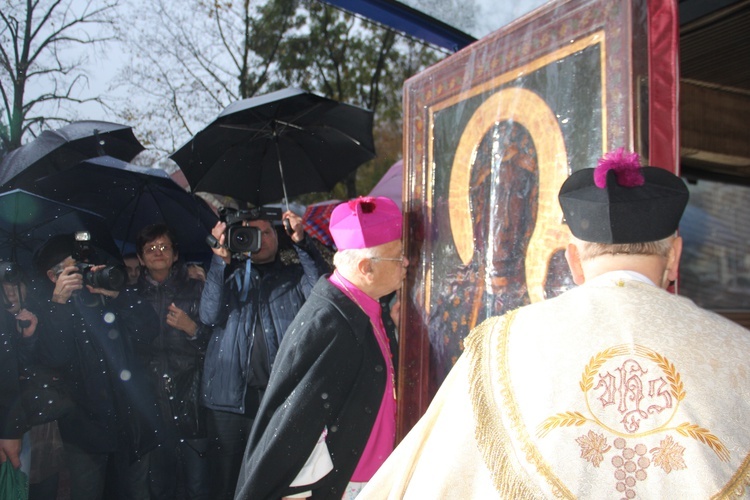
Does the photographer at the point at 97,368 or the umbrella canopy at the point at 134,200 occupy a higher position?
the umbrella canopy at the point at 134,200

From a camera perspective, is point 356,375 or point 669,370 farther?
point 356,375

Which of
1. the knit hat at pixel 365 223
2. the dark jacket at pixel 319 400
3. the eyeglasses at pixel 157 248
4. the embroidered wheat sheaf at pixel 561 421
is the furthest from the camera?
the eyeglasses at pixel 157 248

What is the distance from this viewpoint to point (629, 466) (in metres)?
1.32

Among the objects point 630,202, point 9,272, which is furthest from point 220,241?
point 630,202

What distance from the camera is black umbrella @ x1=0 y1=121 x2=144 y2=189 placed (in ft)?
Answer: 12.0

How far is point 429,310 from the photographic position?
2641 mm

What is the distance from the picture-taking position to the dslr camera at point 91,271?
11.0 ft

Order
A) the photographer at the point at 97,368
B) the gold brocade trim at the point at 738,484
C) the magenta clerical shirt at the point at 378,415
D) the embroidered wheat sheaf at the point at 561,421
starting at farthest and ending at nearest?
the photographer at the point at 97,368
the magenta clerical shirt at the point at 378,415
the embroidered wheat sheaf at the point at 561,421
the gold brocade trim at the point at 738,484

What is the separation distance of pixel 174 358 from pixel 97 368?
0.41 m

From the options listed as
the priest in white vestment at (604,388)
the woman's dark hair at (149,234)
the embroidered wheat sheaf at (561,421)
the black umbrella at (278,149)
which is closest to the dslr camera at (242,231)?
the black umbrella at (278,149)

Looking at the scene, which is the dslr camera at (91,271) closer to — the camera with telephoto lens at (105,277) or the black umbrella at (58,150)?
the camera with telephoto lens at (105,277)

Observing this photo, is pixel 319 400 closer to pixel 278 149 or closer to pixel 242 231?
pixel 242 231

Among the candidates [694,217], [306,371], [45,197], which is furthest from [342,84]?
[306,371]

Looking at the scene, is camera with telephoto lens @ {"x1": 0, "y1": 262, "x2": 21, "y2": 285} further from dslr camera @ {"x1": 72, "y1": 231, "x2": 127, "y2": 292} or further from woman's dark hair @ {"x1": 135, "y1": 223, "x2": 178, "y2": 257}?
woman's dark hair @ {"x1": 135, "y1": 223, "x2": 178, "y2": 257}
